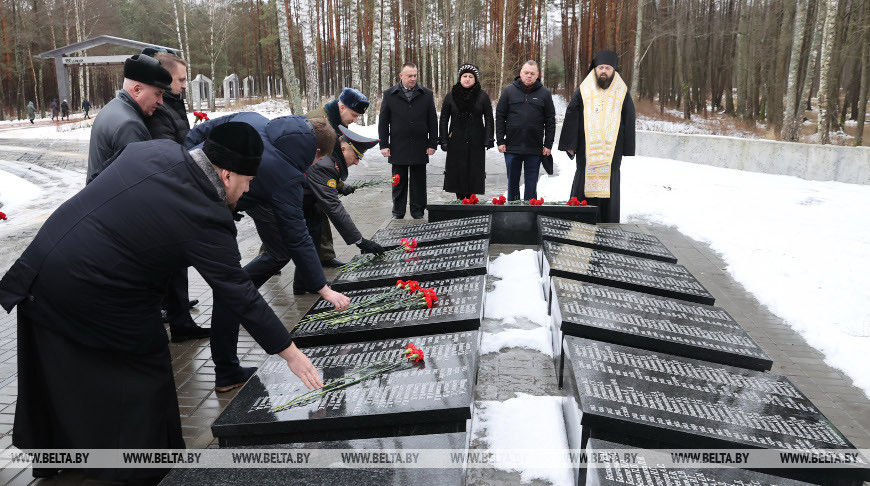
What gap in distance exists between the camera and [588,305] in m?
3.32

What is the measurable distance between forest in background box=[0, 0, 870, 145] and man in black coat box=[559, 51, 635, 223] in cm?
660

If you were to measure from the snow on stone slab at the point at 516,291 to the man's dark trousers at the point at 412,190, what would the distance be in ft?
6.32

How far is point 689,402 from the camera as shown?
236 cm

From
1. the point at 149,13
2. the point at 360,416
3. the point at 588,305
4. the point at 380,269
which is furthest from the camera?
the point at 149,13

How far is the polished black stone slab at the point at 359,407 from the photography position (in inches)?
88.9

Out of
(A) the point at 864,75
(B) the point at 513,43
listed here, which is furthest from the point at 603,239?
(B) the point at 513,43

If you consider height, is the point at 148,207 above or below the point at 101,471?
above

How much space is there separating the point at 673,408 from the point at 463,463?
0.82 metres

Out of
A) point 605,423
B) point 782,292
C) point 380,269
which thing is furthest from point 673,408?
point 782,292

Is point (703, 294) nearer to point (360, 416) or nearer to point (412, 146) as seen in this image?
point (360, 416)

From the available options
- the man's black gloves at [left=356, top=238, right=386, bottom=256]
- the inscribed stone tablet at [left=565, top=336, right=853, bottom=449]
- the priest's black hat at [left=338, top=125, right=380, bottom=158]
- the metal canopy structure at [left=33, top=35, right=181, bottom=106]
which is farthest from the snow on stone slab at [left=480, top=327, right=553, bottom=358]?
the metal canopy structure at [left=33, top=35, right=181, bottom=106]

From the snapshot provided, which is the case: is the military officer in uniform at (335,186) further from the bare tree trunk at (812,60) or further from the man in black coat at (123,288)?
the bare tree trunk at (812,60)

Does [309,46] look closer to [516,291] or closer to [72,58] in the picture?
[516,291]

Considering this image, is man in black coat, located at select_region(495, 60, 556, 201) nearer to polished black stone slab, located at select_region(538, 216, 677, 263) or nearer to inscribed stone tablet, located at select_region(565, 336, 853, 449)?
polished black stone slab, located at select_region(538, 216, 677, 263)
